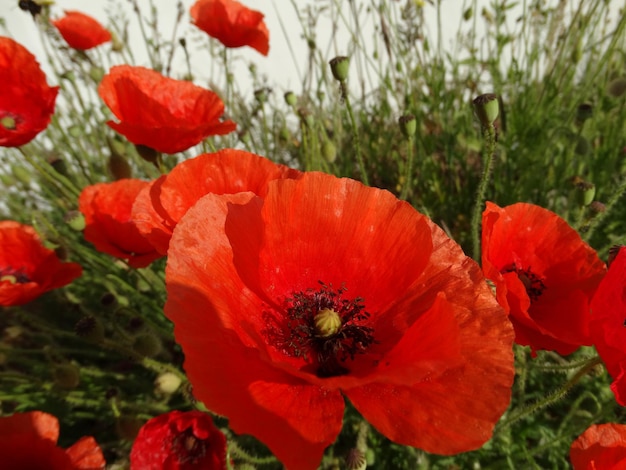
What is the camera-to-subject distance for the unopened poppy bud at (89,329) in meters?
1.42

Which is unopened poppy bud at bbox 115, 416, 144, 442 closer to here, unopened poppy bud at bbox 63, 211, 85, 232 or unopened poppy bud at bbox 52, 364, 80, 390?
unopened poppy bud at bbox 52, 364, 80, 390

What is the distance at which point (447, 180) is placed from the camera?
2723mm

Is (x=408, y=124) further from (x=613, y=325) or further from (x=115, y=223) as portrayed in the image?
(x=115, y=223)

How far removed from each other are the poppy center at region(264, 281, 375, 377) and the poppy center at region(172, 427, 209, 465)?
0.35 meters

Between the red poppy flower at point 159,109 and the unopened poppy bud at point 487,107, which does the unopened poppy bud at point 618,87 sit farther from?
the red poppy flower at point 159,109

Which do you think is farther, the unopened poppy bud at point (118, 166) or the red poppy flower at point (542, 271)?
the unopened poppy bud at point (118, 166)

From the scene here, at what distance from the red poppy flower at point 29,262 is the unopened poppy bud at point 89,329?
23 cm

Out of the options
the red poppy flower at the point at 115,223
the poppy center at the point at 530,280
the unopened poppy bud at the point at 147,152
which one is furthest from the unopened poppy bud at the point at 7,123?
the poppy center at the point at 530,280

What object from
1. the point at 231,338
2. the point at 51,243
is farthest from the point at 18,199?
the point at 231,338

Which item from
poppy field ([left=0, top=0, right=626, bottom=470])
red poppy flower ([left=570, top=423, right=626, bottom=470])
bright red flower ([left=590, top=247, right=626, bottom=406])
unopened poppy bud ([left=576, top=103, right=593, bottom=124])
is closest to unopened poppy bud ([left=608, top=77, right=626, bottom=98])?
poppy field ([left=0, top=0, right=626, bottom=470])

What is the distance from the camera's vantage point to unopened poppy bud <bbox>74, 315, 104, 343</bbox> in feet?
4.66

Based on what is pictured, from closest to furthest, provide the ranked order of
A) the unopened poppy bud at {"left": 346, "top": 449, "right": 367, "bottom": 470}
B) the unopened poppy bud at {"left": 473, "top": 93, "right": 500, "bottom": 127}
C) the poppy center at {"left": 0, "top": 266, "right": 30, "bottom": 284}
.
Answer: the unopened poppy bud at {"left": 346, "top": 449, "right": 367, "bottom": 470} < the unopened poppy bud at {"left": 473, "top": 93, "right": 500, "bottom": 127} < the poppy center at {"left": 0, "top": 266, "right": 30, "bottom": 284}

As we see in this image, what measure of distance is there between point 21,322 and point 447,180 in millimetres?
2349

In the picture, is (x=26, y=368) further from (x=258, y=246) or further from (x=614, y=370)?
(x=614, y=370)
